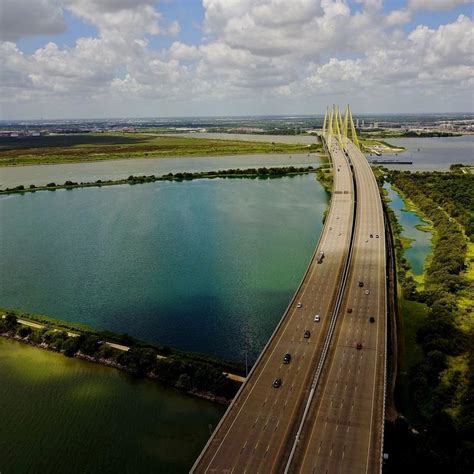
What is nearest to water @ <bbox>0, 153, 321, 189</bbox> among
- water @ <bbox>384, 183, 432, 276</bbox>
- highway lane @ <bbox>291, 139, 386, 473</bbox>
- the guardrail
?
water @ <bbox>384, 183, 432, 276</bbox>

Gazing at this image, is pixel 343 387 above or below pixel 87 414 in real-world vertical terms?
above

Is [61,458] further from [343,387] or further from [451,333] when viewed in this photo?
[451,333]

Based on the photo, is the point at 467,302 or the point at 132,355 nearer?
the point at 132,355

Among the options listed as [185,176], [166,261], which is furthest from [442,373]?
[185,176]

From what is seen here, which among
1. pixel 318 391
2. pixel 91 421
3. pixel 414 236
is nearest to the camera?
pixel 318 391

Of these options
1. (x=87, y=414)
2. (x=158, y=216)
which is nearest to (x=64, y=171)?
(x=158, y=216)

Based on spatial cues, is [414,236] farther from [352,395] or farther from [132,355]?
[132,355]

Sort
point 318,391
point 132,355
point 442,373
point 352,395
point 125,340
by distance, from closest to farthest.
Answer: point 352,395
point 318,391
point 442,373
point 132,355
point 125,340
